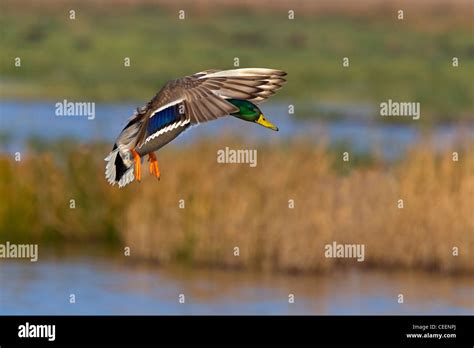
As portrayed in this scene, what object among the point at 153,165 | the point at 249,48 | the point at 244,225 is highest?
the point at 249,48

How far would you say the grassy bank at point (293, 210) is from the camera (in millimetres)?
13734

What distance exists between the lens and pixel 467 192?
13680 millimetres

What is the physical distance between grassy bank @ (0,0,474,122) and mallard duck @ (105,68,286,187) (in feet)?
64.1

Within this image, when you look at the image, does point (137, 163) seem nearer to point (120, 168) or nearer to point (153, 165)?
point (153, 165)

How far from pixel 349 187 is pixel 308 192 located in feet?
1.67

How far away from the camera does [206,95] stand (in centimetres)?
625

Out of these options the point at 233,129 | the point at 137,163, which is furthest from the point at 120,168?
the point at 233,129

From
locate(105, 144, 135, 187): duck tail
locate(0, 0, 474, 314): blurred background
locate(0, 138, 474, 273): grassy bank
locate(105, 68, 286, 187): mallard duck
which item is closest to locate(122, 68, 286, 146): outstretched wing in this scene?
locate(105, 68, 286, 187): mallard duck

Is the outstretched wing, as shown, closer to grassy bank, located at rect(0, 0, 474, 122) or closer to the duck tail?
the duck tail

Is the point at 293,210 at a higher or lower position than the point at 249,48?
lower

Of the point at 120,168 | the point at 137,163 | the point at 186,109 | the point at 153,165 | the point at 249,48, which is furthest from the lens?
the point at 249,48

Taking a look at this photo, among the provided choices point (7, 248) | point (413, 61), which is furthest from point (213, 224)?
point (413, 61)

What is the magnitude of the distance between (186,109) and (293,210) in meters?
7.59

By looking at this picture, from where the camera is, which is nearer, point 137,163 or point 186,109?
point 137,163
